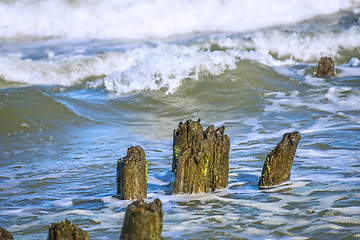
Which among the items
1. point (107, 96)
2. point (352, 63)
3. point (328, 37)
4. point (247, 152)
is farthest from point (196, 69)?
point (328, 37)

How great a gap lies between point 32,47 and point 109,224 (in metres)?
12.7

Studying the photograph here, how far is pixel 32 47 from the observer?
1462 cm

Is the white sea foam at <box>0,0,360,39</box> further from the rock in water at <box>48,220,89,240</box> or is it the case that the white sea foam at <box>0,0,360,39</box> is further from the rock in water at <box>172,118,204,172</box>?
the rock in water at <box>48,220,89,240</box>

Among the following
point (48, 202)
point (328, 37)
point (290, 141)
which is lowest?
point (48, 202)

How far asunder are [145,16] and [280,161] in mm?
14263

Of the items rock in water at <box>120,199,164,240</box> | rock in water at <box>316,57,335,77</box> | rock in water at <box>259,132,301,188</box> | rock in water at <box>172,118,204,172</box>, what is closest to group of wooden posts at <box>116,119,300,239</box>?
rock in water at <box>259,132,301,188</box>

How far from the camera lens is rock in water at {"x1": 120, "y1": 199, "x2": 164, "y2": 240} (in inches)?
81.9

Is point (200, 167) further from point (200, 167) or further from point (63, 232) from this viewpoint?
point (63, 232)

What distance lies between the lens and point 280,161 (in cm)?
367

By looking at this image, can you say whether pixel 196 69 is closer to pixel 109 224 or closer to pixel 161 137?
pixel 161 137

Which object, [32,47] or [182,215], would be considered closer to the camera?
[182,215]

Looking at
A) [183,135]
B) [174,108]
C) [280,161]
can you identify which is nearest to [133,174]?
[183,135]

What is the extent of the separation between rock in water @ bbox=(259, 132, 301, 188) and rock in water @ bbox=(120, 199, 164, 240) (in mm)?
1728

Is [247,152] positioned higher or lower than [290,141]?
lower
